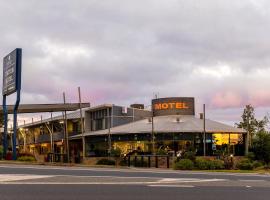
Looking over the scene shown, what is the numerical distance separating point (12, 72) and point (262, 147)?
26.0m

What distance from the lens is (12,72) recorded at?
40.2 metres

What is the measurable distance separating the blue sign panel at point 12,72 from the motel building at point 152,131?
1872cm

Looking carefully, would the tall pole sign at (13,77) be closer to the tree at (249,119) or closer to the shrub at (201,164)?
the shrub at (201,164)

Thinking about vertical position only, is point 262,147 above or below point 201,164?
above

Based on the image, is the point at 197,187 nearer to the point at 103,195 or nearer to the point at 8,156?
the point at 103,195

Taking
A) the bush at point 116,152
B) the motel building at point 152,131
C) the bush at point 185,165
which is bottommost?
the bush at point 185,165

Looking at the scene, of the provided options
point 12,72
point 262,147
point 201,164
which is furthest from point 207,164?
point 12,72

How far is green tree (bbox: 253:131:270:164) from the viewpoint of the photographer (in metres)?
52.1

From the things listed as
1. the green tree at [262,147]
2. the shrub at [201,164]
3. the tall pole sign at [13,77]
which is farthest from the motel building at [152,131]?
the tall pole sign at [13,77]

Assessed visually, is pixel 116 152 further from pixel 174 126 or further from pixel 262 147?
pixel 262 147

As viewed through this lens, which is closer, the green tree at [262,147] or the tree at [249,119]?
the green tree at [262,147]

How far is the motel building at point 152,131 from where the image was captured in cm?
5706

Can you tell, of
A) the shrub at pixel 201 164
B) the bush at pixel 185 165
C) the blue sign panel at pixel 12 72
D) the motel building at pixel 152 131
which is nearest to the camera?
the bush at pixel 185 165

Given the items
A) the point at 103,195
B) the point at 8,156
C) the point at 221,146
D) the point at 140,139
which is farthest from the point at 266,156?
the point at 103,195
